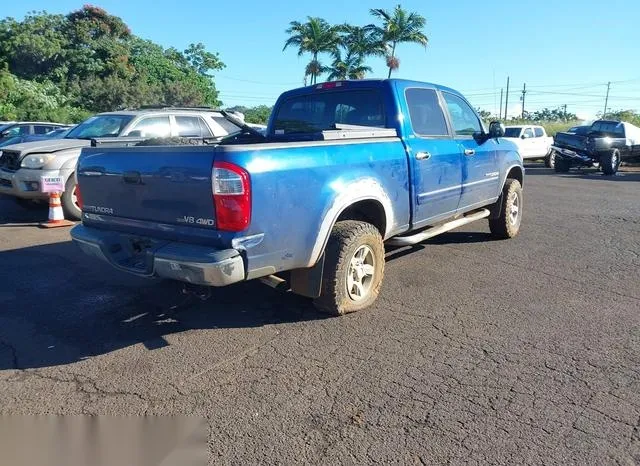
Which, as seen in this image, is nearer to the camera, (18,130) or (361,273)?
(361,273)

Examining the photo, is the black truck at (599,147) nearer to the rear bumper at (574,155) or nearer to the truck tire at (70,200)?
the rear bumper at (574,155)

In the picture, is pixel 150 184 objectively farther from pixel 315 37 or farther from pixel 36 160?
pixel 315 37

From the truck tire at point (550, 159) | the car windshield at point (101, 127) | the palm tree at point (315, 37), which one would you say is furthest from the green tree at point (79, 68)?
the truck tire at point (550, 159)

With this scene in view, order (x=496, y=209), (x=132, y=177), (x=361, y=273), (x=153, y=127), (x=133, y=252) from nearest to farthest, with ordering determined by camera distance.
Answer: (x=132, y=177), (x=133, y=252), (x=361, y=273), (x=496, y=209), (x=153, y=127)

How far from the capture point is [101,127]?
932cm

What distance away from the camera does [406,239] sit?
5.05 meters

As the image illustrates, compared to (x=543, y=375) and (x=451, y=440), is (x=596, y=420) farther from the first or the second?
(x=451, y=440)

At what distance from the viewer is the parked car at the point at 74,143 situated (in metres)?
8.31

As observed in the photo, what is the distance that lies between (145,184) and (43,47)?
41.0 meters

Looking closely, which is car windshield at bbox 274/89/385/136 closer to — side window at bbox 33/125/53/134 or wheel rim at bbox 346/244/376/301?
wheel rim at bbox 346/244/376/301

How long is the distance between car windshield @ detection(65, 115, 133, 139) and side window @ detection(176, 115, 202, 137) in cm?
88

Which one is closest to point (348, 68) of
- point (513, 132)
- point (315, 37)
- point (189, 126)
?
point (315, 37)

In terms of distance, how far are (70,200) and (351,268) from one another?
6.22 meters

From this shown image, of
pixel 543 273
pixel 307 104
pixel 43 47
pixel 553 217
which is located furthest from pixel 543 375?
pixel 43 47
